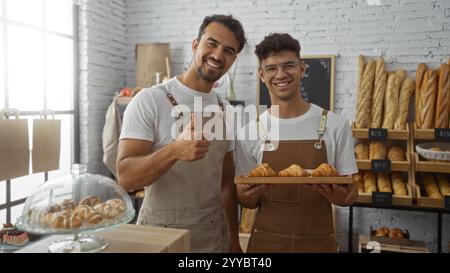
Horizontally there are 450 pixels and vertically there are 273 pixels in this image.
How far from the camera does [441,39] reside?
3525 millimetres

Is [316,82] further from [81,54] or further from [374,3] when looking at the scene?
[81,54]

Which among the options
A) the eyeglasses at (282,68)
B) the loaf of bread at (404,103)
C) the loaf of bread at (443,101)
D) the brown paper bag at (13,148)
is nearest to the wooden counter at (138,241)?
the eyeglasses at (282,68)

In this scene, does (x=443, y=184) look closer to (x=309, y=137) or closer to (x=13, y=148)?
(x=309, y=137)

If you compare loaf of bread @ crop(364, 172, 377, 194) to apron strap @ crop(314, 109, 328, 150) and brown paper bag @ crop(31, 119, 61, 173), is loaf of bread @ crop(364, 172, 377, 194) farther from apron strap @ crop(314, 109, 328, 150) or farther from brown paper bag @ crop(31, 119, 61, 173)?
brown paper bag @ crop(31, 119, 61, 173)

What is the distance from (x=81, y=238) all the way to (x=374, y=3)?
137 inches

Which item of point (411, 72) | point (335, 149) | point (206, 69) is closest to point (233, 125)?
Result: point (206, 69)

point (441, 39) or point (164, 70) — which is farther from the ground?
point (441, 39)

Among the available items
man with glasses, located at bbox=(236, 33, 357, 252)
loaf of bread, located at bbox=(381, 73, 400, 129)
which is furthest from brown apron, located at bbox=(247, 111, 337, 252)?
loaf of bread, located at bbox=(381, 73, 400, 129)

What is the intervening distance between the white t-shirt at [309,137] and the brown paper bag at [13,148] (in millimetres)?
1820

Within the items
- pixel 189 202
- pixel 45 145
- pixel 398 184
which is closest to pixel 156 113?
pixel 189 202

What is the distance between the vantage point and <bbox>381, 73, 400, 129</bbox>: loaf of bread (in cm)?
335

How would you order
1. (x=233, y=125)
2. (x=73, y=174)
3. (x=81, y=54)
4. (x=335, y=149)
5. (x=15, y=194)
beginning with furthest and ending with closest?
(x=81, y=54) < (x=15, y=194) < (x=233, y=125) < (x=335, y=149) < (x=73, y=174)

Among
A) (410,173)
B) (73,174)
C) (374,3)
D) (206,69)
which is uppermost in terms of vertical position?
(374,3)
